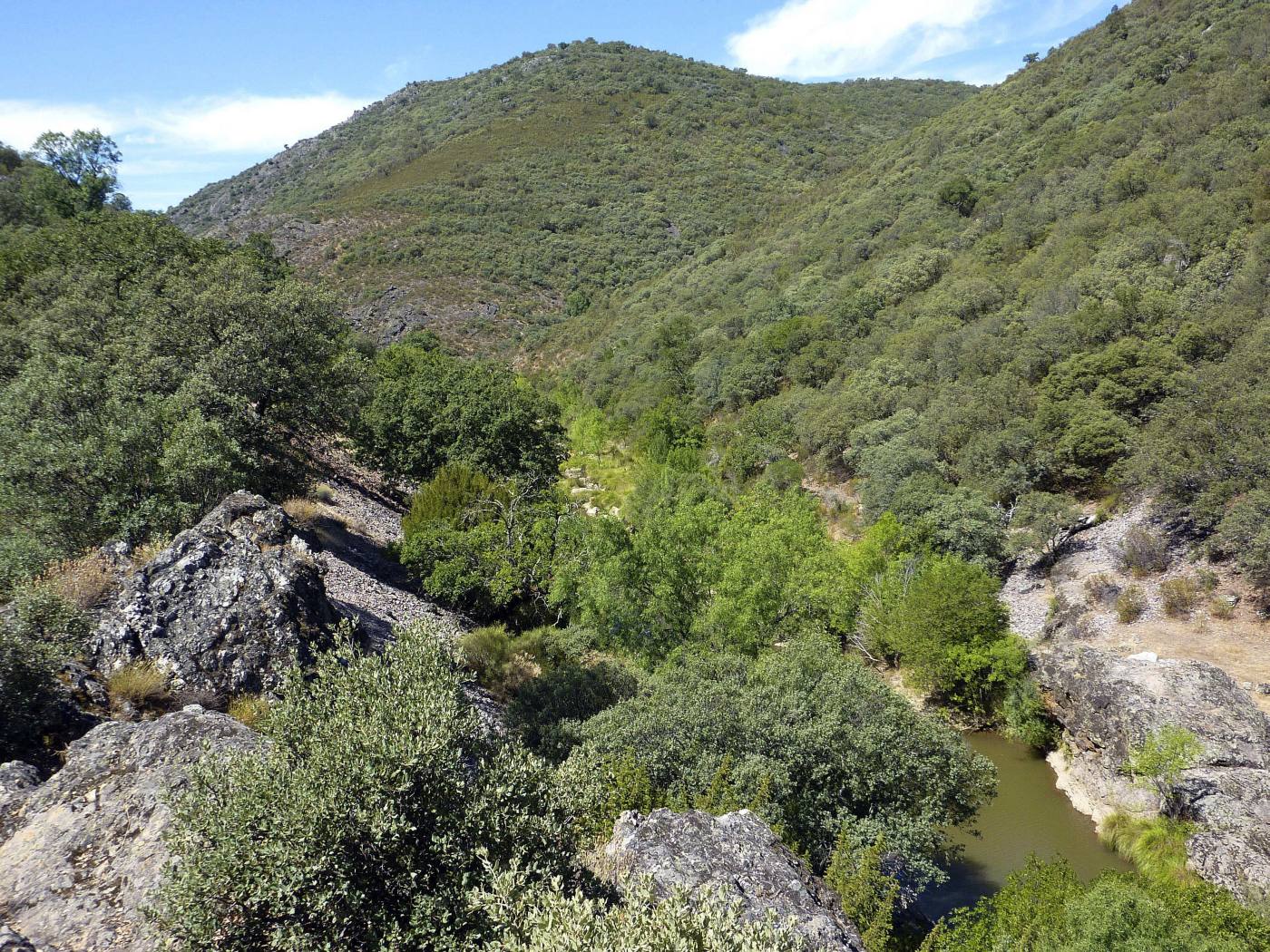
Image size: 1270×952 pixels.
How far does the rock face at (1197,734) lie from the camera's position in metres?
16.0

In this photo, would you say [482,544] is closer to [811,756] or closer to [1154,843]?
[811,756]

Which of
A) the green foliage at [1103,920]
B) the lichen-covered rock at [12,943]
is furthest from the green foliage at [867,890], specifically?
the lichen-covered rock at [12,943]

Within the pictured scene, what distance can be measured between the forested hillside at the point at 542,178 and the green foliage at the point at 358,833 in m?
78.2

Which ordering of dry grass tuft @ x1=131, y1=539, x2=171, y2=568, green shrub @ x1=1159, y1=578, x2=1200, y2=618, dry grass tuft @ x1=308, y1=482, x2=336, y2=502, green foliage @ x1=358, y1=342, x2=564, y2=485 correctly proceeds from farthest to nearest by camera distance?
1. green foliage @ x1=358, y1=342, x2=564, y2=485
2. dry grass tuft @ x1=308, y1=482, x2=336, y2=502
3. green shrub @ x1=1159, y1=578, x2=1200, y2=618
4. dry grass tuft @ x1=131, y1=539, x2=171, y2=568

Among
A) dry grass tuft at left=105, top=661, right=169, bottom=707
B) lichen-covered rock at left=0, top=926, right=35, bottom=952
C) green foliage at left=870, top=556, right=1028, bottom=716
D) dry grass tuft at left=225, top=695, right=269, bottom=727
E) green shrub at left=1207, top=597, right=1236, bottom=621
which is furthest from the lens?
green foliage at left=870, top=556, right=1028, bottom=716

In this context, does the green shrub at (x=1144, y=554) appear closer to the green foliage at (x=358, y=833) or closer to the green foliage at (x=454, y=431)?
the green foliage at (x=454, y=431)

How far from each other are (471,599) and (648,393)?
33804 millimetres

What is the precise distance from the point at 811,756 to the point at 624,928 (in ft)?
29.6

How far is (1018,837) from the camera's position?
A: 19.7 metres

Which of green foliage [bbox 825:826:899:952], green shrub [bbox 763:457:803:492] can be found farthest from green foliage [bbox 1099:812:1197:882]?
green shrub [bbox 763:457:803:492]

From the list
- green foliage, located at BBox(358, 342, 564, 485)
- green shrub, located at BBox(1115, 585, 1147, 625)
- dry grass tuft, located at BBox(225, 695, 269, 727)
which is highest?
green foliage, located at BBox(358, 342, 564, 485)

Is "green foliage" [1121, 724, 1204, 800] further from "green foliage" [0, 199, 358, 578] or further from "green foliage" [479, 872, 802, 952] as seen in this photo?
"green foliage" [0, 199, 358, 578]

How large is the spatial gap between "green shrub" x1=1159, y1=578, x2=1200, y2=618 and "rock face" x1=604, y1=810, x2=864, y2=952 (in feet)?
65.4

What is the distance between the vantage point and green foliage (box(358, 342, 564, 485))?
112 ft
